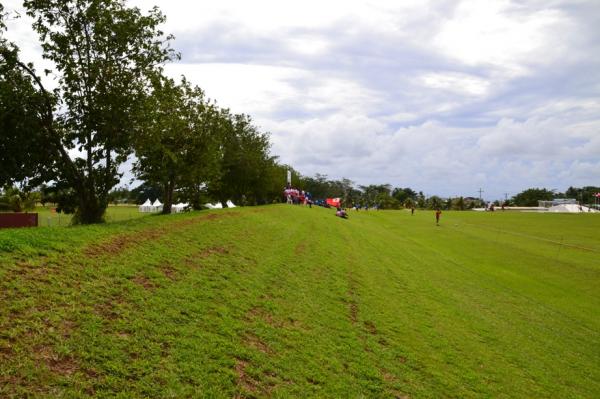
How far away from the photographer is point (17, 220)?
2852cm

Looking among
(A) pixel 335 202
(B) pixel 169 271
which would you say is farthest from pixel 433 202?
(B) pixel 169 271

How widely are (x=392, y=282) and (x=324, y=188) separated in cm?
15771

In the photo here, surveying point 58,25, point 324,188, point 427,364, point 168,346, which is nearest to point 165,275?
point 168,346

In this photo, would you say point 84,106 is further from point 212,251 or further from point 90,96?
point 212,251

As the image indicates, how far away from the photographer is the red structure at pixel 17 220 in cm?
2792

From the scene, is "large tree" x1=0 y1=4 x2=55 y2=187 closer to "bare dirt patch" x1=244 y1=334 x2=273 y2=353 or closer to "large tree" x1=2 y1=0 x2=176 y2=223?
"large tree" x1=2 y1=0 x2=176 y2=223

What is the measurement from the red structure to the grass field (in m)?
14.4

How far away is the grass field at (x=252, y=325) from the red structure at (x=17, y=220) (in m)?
14.4

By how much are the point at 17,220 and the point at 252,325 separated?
81.9 ft

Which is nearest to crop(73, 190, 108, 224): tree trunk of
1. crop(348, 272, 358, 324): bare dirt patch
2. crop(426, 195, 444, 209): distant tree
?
crop(348, 272, 358, 324): bare dirt patch

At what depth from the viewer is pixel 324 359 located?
9141mm

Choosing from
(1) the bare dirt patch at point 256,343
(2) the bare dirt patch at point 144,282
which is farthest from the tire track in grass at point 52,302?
(1) the bare dirt patch at point 256,343

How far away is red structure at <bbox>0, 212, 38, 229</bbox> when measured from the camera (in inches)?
1099

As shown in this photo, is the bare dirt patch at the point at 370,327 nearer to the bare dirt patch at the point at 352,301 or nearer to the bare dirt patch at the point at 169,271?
the bare dirt patch at the point at 352,301
